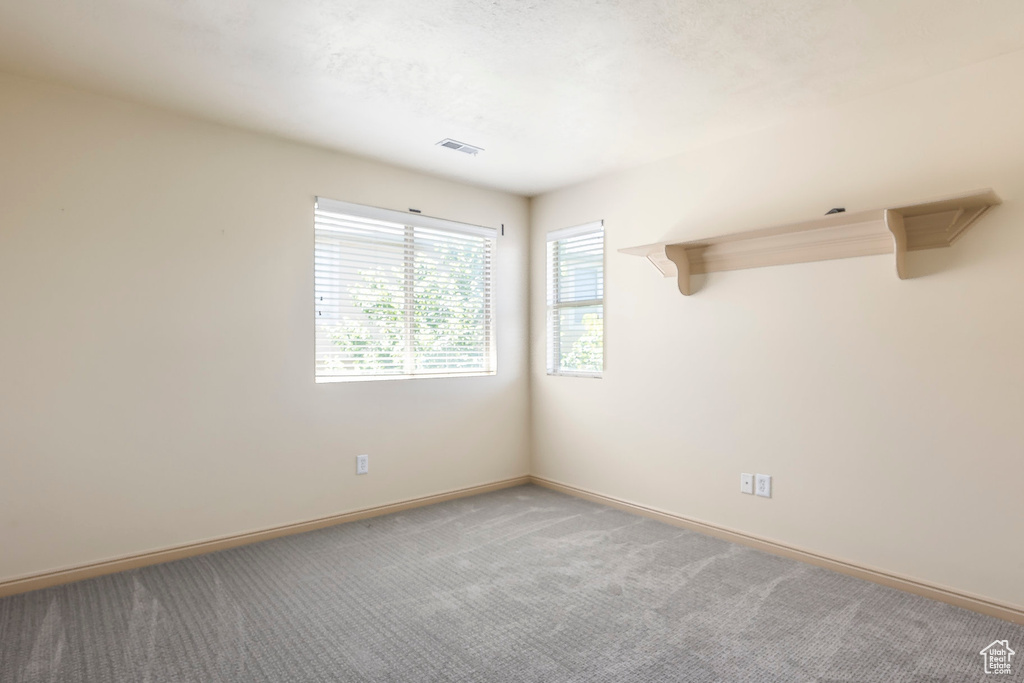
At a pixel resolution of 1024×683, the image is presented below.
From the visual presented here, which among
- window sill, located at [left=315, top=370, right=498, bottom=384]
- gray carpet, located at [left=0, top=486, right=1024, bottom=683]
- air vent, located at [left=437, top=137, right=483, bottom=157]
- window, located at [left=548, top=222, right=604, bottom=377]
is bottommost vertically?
gray carpet, located at [left=0, top=486, right=1024, bottom=683]

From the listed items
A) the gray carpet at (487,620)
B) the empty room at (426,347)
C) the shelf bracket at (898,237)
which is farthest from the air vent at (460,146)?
the gray carpet at (487,620)

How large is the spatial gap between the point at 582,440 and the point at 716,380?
1219 mm

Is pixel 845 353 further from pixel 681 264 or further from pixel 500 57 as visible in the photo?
pixel 500 57

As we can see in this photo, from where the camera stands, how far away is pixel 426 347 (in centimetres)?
414

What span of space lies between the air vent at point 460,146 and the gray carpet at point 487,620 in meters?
2.38

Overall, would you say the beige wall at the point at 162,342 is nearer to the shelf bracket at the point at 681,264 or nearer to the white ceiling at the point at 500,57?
the white ceiling at the point at 500,57

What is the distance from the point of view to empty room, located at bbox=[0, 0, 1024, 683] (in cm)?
221

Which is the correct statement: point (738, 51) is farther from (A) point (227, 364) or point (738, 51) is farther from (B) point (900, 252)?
(A) point (227, 364)

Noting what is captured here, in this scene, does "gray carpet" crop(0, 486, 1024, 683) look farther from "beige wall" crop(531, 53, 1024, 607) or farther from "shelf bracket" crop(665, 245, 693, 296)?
"shelf bracket" crop(665, 245, 693, 296)

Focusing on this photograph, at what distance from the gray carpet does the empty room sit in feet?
0.07

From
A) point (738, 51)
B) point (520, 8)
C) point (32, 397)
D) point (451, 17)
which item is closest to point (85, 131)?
point (32, 397)

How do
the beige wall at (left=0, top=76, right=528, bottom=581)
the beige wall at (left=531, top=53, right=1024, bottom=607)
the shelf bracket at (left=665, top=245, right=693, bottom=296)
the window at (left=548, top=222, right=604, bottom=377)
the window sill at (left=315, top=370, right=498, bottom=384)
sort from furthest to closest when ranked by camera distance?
1. the window at (left=548, top=222, right=604, bottom=377)
2. the window sill at (left=315, top=370, right=498, bottom=384)
3. the shelf bracket at (left=665, top=245, right=693, bottom=296)
4. the beige wall at (left=0, top=76, right=528, bottom=581)
5. the beige wall at (left=531, top=53, right=1024, bottom=607)

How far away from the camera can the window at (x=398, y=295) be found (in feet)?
12.1

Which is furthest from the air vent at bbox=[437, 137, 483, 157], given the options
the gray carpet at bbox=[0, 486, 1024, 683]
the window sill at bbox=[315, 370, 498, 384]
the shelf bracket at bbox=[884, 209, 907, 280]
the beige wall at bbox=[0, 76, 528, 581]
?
the gray carpet at bbox=[0, 486, 1024, 683]
